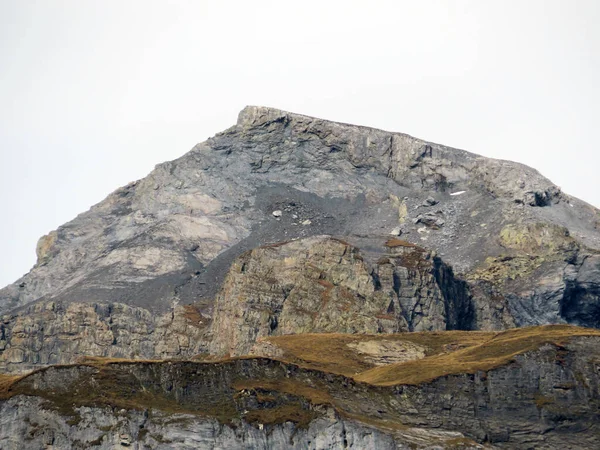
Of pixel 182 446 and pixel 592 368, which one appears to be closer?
pixel 182 446

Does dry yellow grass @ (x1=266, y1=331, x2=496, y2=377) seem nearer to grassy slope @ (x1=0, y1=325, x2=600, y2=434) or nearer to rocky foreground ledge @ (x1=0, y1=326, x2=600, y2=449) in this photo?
grassy slope @ (x1=0, y1=325, x2=600, y2=434)

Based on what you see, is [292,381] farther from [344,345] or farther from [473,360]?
[344,345]

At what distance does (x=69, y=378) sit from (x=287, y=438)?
21.2 meters

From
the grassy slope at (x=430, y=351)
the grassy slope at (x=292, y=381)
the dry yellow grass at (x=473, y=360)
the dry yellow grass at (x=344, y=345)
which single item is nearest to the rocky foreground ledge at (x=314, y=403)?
the grassy slope at (x=292, y=381)

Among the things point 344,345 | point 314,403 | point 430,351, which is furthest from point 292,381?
point 430,351

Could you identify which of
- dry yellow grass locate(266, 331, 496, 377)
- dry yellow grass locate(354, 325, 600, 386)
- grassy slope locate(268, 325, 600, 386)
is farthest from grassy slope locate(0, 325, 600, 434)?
dry yellow grass locate(266, 331, 496, 377)

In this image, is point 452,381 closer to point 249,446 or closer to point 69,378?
point 249,446

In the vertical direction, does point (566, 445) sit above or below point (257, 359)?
below

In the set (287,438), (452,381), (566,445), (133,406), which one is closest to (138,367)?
(133,406)

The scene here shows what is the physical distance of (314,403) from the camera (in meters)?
136

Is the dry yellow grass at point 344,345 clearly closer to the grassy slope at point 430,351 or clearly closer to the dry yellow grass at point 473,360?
the grassy slope at point 430,351

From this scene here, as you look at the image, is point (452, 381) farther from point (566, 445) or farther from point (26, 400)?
point (26, 400)

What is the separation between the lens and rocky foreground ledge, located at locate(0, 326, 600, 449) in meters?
130

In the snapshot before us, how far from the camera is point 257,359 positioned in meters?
144
